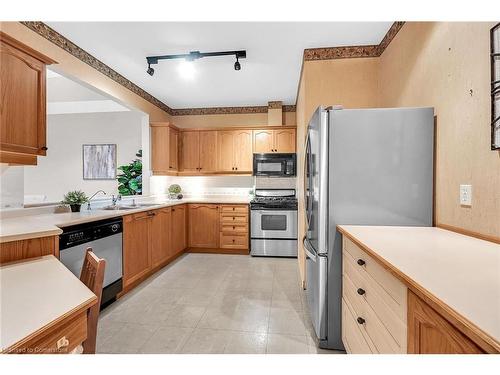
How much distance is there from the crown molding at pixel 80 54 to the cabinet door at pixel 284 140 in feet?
7.48

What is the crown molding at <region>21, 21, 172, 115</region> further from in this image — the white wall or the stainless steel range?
the stainless steel range

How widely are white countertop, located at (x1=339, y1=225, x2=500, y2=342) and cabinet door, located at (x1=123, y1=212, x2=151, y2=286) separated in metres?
2.23

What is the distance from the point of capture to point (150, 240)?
306cm

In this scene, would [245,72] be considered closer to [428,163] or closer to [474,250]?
[428,163]

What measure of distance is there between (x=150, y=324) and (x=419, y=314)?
2041 mm

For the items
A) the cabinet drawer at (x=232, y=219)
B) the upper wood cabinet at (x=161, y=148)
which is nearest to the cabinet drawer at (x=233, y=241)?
the cabinet drawer at (x=232, y=219)

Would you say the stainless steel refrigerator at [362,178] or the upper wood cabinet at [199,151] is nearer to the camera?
the stainless steel refrigerator at [362,178]

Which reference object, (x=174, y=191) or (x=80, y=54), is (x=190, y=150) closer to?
(x=174, y=191)

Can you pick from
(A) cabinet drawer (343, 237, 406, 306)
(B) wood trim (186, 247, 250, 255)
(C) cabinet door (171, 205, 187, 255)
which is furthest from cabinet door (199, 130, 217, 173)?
(A) cabinet drawer (343, 237, 406, 306)

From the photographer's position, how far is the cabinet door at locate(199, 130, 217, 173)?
4.50 m

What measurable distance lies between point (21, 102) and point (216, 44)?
5.73 feet

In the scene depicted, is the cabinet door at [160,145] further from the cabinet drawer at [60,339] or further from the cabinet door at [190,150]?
the cabinet drawer at [60,339]

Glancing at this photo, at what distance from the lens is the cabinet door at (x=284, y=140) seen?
433 cm

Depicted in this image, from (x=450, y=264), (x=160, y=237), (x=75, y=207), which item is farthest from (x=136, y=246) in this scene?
(x=450, y=264)
